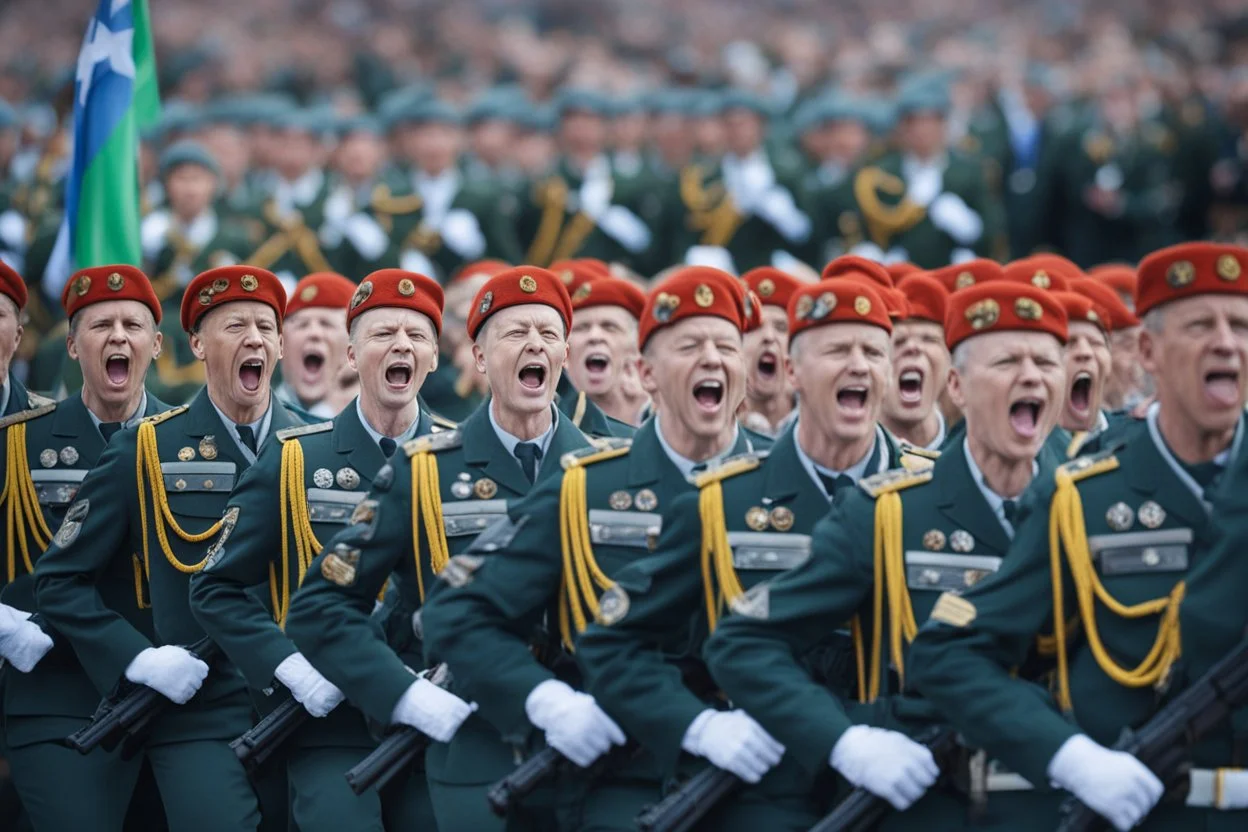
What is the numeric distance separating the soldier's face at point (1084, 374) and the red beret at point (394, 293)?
8.77 ft

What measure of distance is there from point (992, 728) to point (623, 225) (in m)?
11.4

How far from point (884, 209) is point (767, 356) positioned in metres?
6.32

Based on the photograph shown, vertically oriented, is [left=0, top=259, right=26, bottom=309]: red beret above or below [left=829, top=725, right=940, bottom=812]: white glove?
above

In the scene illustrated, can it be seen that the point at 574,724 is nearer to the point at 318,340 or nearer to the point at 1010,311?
the point at 1010,311

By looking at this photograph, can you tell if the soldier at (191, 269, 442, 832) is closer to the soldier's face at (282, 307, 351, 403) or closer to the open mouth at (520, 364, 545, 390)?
the open mouth at (520, 364, 545, 390)

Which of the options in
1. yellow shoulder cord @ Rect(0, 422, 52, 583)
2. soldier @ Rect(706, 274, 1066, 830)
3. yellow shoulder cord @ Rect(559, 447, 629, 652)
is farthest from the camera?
yellow shoulder cord @ Rect(0, 422, 52, 583)

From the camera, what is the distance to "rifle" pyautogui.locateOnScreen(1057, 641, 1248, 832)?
234 inches

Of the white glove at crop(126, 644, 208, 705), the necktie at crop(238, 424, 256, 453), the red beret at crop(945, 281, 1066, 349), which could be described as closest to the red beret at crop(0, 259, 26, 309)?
the necktie at crop(238, 424, 256, 453)

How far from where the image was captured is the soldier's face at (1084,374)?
916cm

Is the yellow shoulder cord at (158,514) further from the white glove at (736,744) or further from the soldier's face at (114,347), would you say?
the white glove at (736,744)

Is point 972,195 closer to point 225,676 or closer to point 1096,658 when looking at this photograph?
point 225,676

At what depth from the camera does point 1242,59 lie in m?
18.6

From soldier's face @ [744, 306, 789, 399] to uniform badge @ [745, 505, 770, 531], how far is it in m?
3.14

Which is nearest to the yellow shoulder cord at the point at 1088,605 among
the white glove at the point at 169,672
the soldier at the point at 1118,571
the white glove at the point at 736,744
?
the soldier at the point at 1118,571
